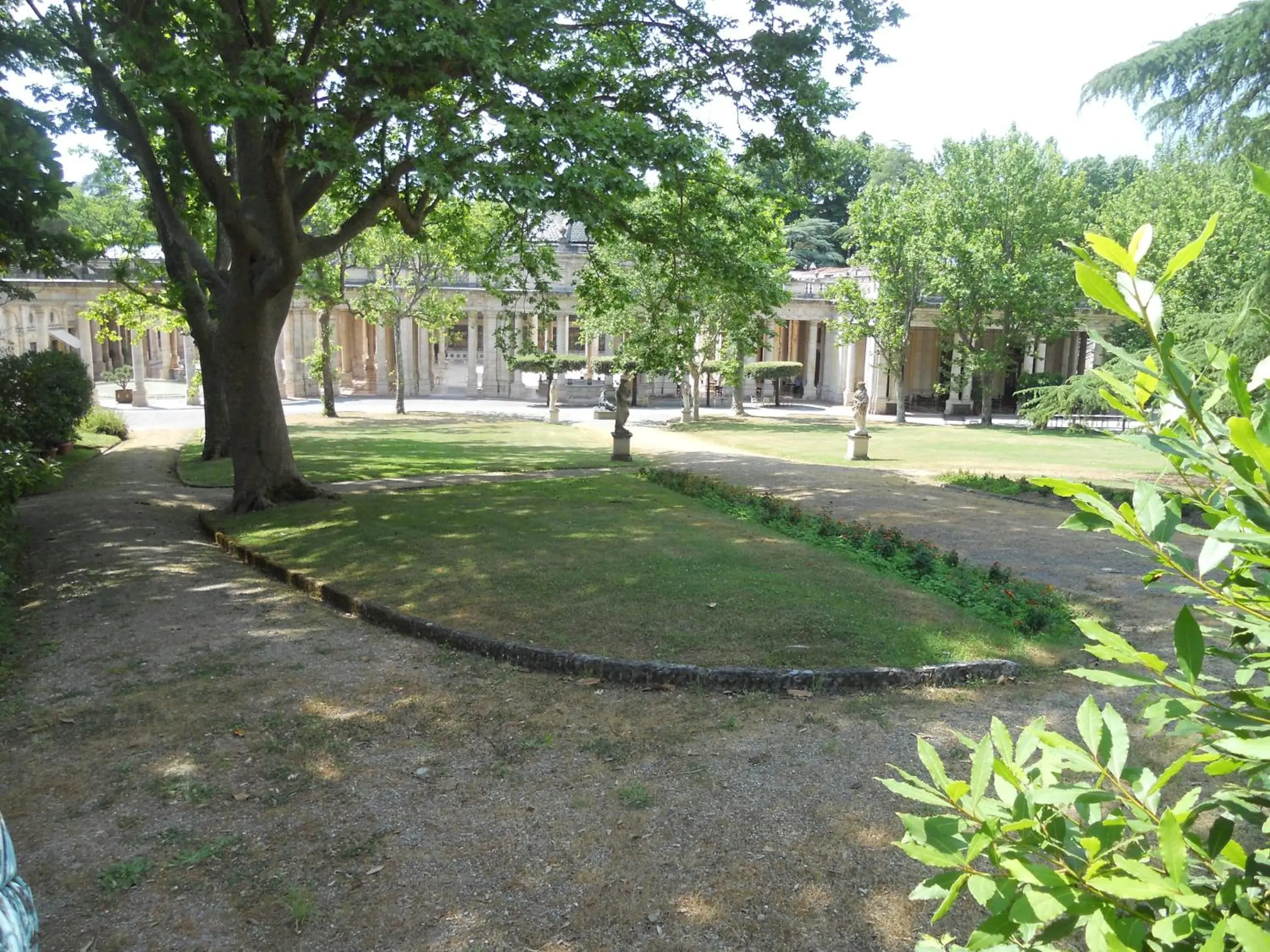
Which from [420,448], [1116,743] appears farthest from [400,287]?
[1116,743]

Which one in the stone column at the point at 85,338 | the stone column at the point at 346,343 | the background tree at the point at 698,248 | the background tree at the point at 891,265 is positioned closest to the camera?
the background tree at the point at 698,248

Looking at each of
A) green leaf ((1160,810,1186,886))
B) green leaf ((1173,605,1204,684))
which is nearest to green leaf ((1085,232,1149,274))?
green leaf ((1173,605,1204,684))

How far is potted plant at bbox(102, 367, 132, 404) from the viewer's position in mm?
43094

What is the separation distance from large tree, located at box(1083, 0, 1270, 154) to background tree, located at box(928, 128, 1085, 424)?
59.8 feet

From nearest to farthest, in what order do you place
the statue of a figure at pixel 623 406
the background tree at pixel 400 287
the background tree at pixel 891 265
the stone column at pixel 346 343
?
the statue of a figure at pixel 623 406, the background tree at pixel 400 287, the background tree at pixel 891 265, the stone column at pixel 346 343

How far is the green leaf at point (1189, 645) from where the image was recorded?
4.76ft

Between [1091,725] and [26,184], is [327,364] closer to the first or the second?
[26,184]

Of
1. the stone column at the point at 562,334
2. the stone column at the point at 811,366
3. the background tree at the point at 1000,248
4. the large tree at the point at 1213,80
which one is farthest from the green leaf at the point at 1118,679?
the stone column at the point at 811,366

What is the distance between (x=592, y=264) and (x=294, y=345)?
120 feet

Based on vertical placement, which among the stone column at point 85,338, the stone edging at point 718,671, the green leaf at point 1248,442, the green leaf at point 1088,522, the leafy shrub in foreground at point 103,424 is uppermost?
the stone column at point 85,338

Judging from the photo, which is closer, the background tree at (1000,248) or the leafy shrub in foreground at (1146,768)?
the leafy shrub in foreground at (1146,768)

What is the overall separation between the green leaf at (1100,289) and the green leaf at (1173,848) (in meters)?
0.78

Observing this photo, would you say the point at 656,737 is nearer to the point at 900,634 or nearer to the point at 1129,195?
the point at 900,634

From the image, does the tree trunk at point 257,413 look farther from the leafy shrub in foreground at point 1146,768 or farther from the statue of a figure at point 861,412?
the statue of a figure at point 861,412
